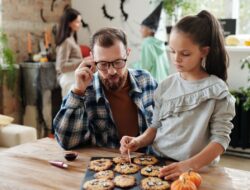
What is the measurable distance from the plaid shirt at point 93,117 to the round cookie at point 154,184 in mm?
498

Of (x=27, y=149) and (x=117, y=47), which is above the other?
(x=117, y=47)

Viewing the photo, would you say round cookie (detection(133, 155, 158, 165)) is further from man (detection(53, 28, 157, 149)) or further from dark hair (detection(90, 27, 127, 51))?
dark hair (detection(90, 27, 127, 51))

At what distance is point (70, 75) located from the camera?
3.88 meters

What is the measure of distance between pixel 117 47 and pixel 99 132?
394mm

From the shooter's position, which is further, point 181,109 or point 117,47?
point 117,47

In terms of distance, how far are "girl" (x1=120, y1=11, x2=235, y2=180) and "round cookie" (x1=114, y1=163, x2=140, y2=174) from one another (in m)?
0.11

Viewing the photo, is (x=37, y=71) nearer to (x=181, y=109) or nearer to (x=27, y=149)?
(x=27, y=149)

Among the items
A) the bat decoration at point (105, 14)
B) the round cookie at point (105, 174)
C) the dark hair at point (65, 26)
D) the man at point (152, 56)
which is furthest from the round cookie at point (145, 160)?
the bat decoration at point (105, 14)

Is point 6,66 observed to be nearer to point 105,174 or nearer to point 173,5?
point 173,5

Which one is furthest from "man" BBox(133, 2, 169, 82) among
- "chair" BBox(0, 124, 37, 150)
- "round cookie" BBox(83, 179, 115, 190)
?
"round cookie" BBox(83, 179, 115, 190)

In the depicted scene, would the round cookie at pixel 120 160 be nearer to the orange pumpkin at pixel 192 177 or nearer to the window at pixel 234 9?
the orange pumpkin at pixel 192 177

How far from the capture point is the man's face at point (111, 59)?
152 cm

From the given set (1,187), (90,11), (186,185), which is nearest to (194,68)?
(186,185)

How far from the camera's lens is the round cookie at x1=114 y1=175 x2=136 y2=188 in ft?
3.56
